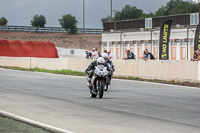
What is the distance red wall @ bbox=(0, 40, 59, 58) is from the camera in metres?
45.9

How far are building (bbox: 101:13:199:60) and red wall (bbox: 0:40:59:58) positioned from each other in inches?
324

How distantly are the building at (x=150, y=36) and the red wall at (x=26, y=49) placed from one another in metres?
8.23

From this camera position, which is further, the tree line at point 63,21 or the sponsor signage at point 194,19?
the tree line at point 63,21

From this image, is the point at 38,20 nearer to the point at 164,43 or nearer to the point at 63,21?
the point at 63,21

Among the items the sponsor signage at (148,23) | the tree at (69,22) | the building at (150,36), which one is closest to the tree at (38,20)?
the tree at (69,22)

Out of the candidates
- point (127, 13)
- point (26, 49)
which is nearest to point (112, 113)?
point (26, 49)

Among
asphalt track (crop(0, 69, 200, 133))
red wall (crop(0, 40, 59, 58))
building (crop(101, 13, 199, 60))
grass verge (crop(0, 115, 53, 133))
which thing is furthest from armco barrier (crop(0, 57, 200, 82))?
grass verge (crop(0, 115, 53, 133))

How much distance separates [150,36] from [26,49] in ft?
41.5

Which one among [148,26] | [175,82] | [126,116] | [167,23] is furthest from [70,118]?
[148,26]

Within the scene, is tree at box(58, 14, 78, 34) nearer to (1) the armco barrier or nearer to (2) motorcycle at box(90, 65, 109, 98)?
(1) the armco barrier

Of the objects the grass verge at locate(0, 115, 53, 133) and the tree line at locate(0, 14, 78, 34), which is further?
the tree line at locate(0, 14, 78, 34)

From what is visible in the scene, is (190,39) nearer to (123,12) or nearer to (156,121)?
(156,121)

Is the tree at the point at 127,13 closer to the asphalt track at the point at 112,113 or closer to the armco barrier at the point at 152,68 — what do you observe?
the armco barrier at the point at 152,68

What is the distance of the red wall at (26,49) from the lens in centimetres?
4594
